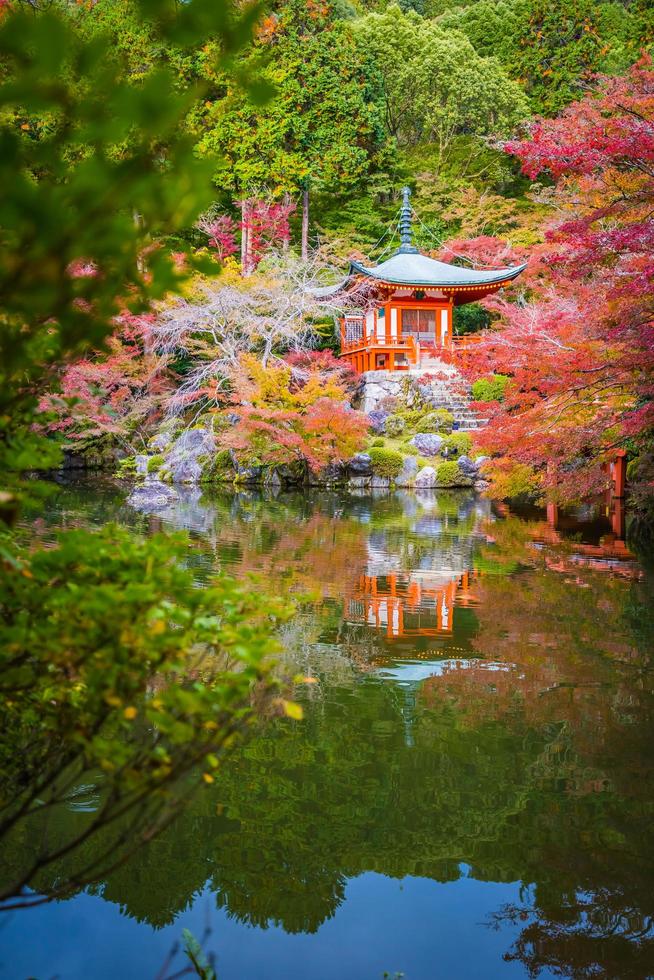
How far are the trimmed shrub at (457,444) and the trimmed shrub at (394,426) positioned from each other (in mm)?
1353

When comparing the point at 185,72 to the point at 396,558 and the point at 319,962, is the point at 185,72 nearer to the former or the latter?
the point at 396,558

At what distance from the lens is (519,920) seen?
246 cm

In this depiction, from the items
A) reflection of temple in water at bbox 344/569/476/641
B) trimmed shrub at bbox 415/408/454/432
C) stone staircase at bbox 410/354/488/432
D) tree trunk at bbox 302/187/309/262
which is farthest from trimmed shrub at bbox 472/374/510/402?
reflection of temple in water at bbox 344/569/476/641

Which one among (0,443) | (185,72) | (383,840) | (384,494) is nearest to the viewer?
(0,443)

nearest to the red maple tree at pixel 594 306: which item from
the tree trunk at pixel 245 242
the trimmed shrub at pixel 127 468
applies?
the trimmed shrub at pixel 127 468

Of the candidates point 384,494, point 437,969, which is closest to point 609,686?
point 437,969

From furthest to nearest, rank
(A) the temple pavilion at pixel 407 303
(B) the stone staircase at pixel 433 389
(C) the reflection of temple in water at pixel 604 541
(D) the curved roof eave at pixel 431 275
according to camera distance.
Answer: (A) the temple pavilion at pixel 407 303 < (D) the curved roof eave at pixel 431 275 < (B) the stone staircase at pixel 433 389 < (C) the reflection of temple in water at pixel 604 541

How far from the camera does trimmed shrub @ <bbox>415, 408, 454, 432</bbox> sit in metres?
18.9

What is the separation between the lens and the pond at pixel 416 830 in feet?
7.64

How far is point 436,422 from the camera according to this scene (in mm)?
18938

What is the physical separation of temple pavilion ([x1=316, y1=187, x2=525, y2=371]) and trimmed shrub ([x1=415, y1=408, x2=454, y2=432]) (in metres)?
2.19

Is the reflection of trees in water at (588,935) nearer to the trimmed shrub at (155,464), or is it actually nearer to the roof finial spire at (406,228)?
the trimmed shrub at (155,464)

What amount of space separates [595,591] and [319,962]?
505 cm

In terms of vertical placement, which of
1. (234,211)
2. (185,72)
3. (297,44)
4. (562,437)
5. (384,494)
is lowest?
(384,494)
